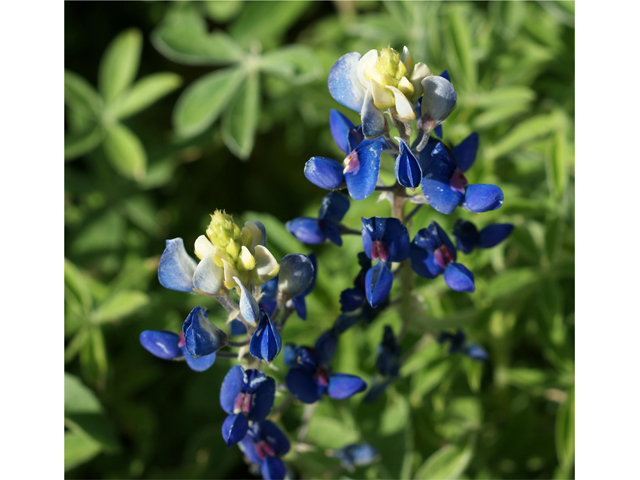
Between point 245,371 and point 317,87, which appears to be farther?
point 317,87

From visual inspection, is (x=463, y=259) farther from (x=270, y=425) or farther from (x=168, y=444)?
(x=168, y=444)

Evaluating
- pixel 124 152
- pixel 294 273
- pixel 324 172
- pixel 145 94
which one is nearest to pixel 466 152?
pixel 324 172

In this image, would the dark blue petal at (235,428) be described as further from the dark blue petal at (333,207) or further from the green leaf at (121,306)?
the green leaf at (121,306)

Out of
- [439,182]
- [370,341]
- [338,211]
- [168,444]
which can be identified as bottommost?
[168,444]

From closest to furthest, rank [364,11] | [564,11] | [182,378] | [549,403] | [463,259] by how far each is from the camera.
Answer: [463,259] < [564,11] < [549,403] < [182,378] < [364,11]

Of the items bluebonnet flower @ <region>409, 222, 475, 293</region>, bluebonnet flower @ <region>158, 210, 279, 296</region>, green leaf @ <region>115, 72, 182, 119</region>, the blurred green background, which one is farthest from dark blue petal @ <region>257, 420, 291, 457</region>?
green leaf @ <region>115, 72, 182, 119</region>

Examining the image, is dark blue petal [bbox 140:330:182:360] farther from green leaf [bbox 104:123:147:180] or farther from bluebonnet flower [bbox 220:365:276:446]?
green leaf [bbox 104:123:147:180]

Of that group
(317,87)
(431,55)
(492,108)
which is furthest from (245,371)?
(431,55)

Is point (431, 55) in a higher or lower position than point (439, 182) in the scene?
lower
